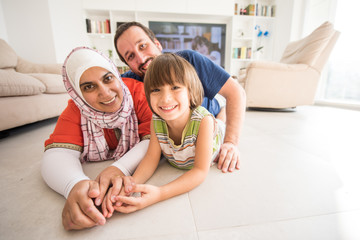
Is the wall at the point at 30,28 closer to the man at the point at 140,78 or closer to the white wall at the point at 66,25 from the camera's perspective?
the white wall at the point at 66,25

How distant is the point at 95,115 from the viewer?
2.59 feet

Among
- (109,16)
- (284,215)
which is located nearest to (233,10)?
(109,16)

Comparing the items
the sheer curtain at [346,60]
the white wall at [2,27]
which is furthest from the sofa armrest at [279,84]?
the white wall at [2,27]

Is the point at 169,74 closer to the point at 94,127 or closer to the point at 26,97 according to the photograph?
the point at 94,127

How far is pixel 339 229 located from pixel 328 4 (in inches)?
161

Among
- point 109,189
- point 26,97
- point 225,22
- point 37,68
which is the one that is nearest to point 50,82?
point 26,97

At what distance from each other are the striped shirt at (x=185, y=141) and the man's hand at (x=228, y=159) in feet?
0.11

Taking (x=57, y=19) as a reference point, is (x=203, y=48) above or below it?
below

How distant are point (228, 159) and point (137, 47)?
2.58ft

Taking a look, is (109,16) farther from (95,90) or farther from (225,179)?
(225,179)

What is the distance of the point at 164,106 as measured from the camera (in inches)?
23.2

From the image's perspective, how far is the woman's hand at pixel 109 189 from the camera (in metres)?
0.49

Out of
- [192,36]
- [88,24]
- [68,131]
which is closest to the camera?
[68,131]

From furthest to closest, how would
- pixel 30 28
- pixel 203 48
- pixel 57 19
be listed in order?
pixel 203 48 < pixel 57 19 < pixel 30 28
